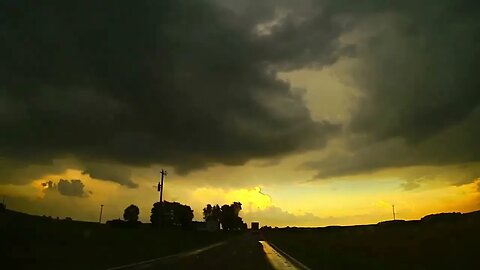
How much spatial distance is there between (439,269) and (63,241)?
34.2 metres

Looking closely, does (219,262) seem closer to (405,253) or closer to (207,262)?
(207,262)

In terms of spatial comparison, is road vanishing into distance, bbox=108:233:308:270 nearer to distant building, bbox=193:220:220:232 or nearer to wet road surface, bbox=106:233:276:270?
wet road surface, bbox=106:233:276:270

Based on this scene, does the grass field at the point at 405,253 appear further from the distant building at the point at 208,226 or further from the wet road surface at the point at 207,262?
the distant building at the point at 208,226

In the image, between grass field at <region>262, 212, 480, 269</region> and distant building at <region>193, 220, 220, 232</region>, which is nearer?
grass field at <region>262, 212, 480, 269</region>

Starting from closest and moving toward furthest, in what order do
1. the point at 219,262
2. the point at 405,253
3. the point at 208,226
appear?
the point at 219,262 → the point at 405,253 → the point at 208,226

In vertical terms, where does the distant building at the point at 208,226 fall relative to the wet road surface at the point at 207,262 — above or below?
above

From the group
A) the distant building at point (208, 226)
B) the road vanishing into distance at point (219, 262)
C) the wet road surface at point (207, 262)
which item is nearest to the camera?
the wet road surface at point (207, 262)

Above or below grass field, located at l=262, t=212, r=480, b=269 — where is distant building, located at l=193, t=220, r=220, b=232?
above

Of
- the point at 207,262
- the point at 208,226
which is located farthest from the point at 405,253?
the point at 208,226

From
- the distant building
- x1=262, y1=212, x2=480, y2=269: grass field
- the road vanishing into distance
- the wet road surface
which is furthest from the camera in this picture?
the distant building

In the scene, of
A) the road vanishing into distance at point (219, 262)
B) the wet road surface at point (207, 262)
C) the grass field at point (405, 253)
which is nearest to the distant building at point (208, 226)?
the grass field at point (405, 253)

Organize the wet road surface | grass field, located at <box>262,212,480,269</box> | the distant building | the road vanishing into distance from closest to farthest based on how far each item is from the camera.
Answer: the wet road surface, the road vanishing into distance, grass field, located at <box>262,212,480,269</box>, the distant building

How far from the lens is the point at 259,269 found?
87.9 feet

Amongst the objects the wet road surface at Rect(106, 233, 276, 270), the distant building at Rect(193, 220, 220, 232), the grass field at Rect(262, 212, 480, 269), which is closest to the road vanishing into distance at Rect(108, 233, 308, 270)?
the wet road surface at Rect(106, 233, 276, 270)
